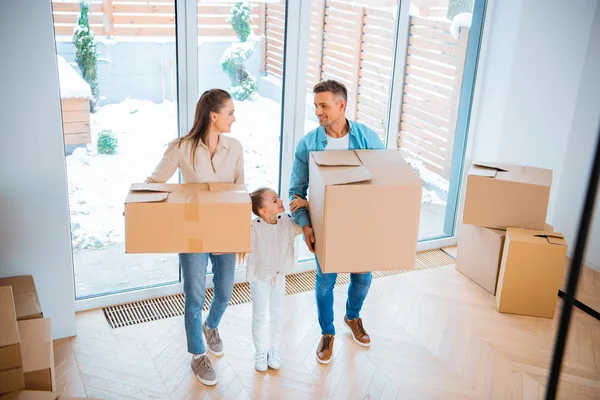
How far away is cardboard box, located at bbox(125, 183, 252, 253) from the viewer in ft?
6.70

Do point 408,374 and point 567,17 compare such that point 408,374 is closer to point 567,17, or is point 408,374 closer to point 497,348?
point 497,348

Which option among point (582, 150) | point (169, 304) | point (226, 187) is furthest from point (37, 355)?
point (582, 150)

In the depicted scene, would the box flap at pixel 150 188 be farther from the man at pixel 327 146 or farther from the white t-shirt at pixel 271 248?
the man at pixel 327 146

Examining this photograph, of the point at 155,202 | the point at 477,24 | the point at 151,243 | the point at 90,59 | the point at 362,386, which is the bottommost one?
the point at 362,386

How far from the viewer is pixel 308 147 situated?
2.49 metres

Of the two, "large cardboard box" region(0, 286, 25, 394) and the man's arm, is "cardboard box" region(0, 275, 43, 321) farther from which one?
the man's arm

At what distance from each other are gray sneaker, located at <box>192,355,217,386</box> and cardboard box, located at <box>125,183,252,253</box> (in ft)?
2.43

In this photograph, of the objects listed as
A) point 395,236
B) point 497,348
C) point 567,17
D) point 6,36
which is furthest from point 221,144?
point 567,17

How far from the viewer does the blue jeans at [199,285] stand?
2367 mm

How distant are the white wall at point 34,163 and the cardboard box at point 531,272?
7.37 ft

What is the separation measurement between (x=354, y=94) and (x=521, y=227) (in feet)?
3.97

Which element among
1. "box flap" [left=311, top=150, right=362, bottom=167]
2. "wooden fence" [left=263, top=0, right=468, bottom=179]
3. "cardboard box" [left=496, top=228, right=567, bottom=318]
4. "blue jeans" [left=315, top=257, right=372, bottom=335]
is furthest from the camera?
"wooden fence" [left=263, top=0, right=468, bottom=179]

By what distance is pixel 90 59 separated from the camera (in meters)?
2.79

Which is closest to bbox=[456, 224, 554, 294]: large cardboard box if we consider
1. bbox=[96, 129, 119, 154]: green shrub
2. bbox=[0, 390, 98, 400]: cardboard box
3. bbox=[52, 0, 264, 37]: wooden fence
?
bbox=[52, 0, 264, 37]: wooden fence
